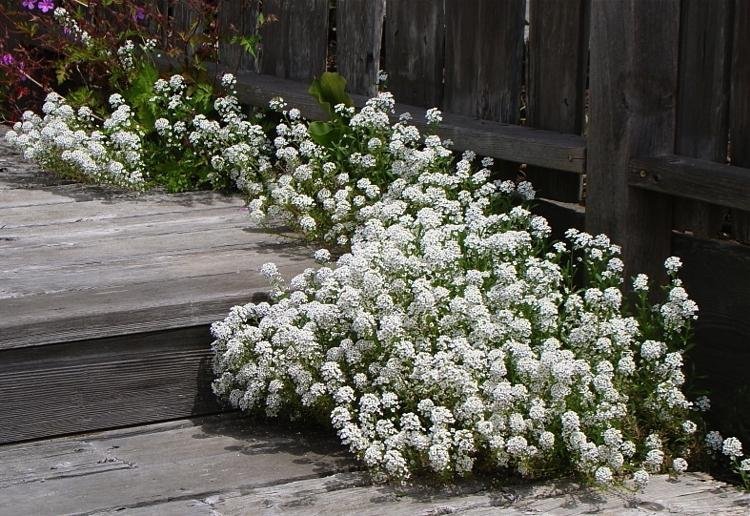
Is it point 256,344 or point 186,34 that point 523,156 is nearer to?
point 256,344

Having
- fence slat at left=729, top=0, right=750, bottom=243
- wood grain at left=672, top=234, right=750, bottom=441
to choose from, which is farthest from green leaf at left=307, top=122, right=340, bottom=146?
fence slat at left=729, top=0, right=750, bottom=243

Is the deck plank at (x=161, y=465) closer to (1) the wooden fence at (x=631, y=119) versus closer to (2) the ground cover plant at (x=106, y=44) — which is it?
(1) the wooden fence at (x=631, y=119)

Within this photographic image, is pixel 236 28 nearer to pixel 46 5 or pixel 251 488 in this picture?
pixel 46 5

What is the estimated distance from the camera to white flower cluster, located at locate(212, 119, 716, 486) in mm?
3211

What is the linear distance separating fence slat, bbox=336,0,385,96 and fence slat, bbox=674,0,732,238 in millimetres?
1593

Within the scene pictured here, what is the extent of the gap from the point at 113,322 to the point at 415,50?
186cm

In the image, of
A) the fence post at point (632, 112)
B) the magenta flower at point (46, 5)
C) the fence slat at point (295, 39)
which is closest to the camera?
the fence post at point (632, 112)

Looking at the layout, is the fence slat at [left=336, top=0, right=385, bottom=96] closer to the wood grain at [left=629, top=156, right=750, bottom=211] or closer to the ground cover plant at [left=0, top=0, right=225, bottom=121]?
the ground cover plant at [left=0, top=0, right=225, bottom=121]

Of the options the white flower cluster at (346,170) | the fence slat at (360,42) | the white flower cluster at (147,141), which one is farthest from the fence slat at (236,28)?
the white flower cluster at (346,170)

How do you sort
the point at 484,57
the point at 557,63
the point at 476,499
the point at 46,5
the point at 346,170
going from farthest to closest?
the point at 46,5 < the point at 346,170 < the point at 484,57 < the point at 557,63 < the point at 476,499

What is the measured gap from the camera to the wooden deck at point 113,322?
3.60 meters

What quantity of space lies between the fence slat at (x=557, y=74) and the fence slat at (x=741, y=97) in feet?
2.14

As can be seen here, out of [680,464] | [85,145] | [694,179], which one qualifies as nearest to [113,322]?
[680,464]

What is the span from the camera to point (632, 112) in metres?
3.83
